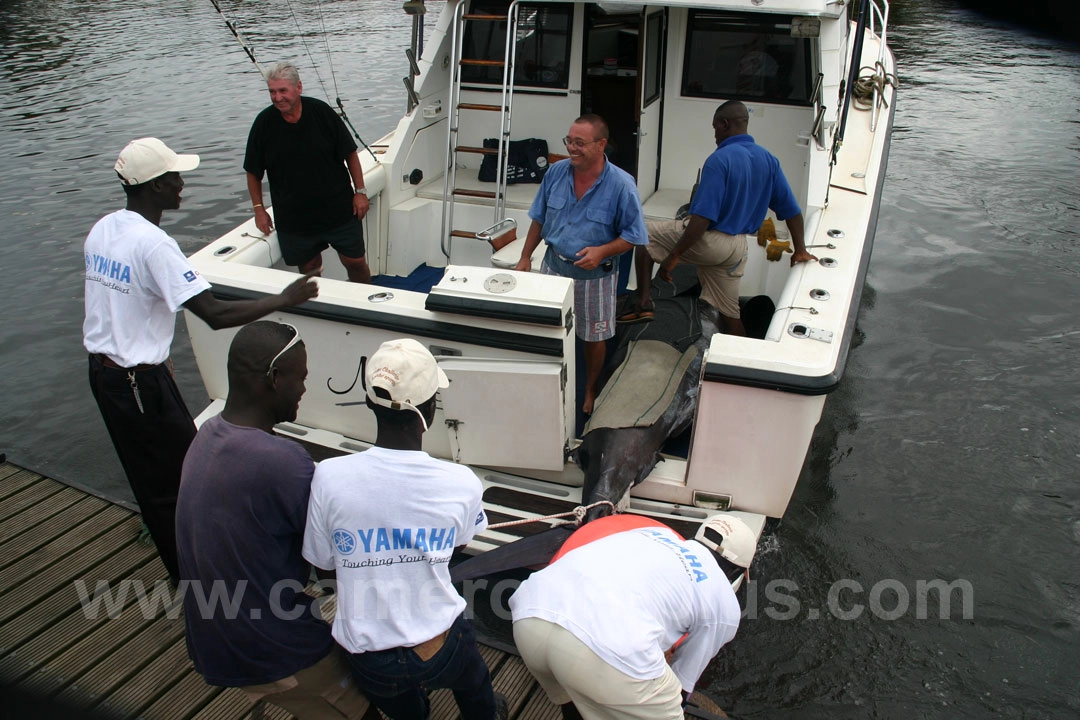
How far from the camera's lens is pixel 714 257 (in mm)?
3848

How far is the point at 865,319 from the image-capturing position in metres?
6.64

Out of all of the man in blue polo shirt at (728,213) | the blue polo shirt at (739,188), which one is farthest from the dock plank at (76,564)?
the blue polo shirt at (739,188)

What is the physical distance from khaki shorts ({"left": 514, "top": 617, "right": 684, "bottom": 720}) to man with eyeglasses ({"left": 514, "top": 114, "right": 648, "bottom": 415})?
69.2 inches

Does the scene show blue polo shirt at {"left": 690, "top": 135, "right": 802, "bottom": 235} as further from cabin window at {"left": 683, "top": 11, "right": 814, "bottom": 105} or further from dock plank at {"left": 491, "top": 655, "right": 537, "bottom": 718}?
dock plank at {"left": 491, "top": 655, "right": 537, "bottom": 718}

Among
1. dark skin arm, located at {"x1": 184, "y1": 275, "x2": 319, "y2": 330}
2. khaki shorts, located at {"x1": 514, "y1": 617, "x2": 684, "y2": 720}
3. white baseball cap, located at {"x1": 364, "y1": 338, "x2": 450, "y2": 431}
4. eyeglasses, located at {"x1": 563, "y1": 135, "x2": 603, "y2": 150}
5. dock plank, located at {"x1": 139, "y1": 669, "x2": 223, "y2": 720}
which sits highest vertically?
eyeglasses, located at {"x1": 563, "y1": 135, "x2": 603, "y2": 150}

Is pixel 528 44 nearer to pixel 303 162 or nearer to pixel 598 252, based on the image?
pixel 303 162

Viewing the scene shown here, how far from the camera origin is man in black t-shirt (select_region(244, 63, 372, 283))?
393cm

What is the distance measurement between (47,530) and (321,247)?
1.87 m

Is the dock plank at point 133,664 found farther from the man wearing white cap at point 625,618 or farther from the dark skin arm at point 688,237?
the dark skin arm at point 688,237

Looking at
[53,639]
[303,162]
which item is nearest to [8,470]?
[53,639]

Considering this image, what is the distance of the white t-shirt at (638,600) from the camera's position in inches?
73.2

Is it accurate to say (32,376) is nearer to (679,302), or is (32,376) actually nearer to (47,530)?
(47,530)

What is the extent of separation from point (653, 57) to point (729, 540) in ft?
11.8

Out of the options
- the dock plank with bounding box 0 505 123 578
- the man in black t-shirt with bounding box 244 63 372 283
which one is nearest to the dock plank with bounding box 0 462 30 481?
the dock plank with bounding box 0 505 123 578
